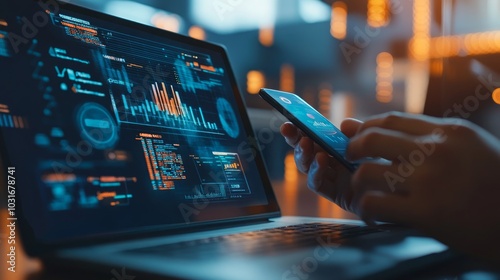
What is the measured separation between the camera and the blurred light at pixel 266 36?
7.55 feet

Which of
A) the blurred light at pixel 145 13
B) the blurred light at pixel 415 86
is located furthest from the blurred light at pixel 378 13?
the blurred light at pixel 145 13

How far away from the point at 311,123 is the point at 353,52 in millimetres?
2099

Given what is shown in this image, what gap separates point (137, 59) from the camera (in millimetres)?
709

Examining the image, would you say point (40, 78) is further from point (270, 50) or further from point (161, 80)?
point (270, 50)

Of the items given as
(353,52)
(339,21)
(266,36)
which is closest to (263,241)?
(266,36)

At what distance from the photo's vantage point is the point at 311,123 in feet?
2.20

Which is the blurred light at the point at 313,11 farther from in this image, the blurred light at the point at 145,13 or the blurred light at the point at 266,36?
the blurred light at the point at 145,13

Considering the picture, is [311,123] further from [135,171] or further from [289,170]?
[289,170]

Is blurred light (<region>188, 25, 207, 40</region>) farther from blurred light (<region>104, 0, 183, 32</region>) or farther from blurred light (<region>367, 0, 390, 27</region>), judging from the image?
blurred light (<region>367, 0, 390, 27</region>)

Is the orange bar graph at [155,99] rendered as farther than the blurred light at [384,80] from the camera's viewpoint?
No

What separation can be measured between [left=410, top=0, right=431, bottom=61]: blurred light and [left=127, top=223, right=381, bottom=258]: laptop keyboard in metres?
1.89

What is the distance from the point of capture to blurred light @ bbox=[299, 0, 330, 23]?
8.08 ft

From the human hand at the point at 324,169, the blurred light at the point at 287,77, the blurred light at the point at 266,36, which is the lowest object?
the human hand at the point at 324,169

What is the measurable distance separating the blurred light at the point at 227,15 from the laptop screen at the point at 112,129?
3.04 ft
